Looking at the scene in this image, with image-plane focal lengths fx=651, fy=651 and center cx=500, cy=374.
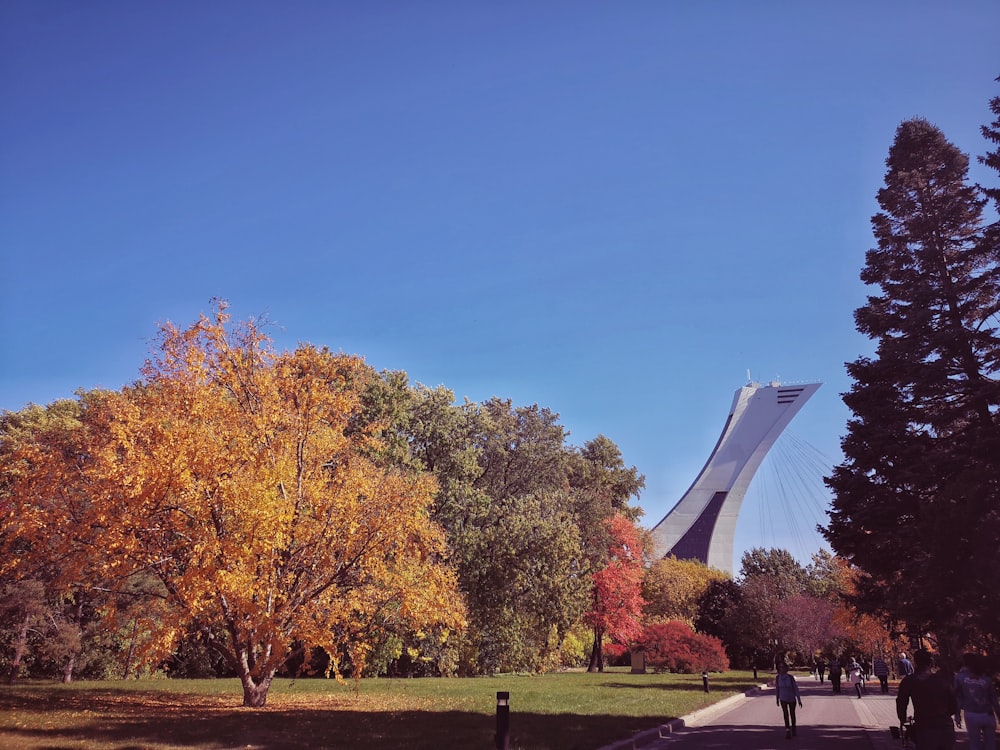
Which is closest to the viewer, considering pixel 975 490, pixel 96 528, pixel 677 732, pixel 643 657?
pixel 975 490

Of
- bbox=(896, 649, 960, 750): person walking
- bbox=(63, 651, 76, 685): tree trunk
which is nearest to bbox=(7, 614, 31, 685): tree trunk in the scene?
bbox=(63, 651, 76, 685): tree trunk

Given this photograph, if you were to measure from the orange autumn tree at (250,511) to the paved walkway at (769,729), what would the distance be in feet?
22.1

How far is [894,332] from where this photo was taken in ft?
63.7

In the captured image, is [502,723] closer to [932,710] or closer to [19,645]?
[932,710]

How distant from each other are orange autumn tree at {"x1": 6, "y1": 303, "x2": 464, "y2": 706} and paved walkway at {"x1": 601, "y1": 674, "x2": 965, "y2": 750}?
6.73 metres

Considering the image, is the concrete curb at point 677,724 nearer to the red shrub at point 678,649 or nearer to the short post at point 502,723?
the short post at point 502,723

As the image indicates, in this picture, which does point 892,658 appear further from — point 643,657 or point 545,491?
point 545,491

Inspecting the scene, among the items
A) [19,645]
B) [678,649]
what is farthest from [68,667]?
[678,649]

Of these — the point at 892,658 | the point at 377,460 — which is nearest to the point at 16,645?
the point at 377,460

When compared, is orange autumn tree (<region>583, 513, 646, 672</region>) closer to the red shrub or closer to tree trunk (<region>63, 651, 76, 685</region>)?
the red shrub

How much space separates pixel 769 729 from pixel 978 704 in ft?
21.8

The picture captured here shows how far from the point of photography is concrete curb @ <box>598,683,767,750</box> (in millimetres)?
11688

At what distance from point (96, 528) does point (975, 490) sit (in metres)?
19.6

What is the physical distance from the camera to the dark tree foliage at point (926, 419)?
13734mm
